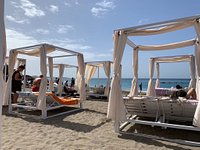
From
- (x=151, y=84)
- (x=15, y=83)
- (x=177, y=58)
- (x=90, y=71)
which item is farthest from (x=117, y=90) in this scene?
(x=90, y=71)

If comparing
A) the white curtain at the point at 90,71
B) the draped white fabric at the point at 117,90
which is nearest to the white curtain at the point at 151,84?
the draped white fabric at the point at 117,90

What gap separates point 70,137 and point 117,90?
141 cm

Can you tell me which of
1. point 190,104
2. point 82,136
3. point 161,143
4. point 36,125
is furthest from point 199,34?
point 36,125

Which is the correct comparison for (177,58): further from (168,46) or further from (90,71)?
(90,71)

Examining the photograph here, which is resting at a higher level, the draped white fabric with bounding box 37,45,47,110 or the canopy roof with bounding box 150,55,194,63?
the canopy roof with bounding box 150,55,194,63

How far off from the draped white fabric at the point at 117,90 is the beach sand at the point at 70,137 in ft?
1.48

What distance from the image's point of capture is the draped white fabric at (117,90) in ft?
13.6

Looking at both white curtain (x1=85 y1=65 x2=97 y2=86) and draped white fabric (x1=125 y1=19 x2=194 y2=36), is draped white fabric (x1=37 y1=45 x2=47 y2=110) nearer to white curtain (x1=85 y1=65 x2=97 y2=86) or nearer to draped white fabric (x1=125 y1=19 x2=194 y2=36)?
draped white fabric (x1=125 y1=19 x2=194 y2=36)

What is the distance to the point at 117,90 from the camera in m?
4.23

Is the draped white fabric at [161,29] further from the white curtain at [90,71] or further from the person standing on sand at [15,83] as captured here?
the white curtain at [90,71]

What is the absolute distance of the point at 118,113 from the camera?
415 centimetres

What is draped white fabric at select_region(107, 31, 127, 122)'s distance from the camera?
4156 mm

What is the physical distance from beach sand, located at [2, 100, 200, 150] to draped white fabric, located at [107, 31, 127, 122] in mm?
450

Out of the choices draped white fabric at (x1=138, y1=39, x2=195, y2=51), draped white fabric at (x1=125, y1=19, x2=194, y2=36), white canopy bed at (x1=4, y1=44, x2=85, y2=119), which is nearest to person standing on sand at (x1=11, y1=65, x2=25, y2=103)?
white canopy bed at (x1=4, y1=44, x2=85, y2=119)
